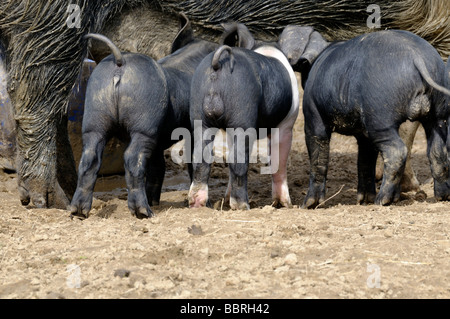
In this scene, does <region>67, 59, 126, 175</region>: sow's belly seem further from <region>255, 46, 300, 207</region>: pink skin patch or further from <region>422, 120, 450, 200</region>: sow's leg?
<region>422, 120, 450, 200</region>: sow's leg

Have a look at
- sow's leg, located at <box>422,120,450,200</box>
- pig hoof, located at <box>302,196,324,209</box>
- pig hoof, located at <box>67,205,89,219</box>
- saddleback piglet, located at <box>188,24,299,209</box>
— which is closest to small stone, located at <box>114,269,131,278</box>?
pig hoof, located at <box>67,205,89,219</box>

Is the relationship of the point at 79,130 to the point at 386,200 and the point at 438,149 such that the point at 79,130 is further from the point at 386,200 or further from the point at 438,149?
the point at 438,149

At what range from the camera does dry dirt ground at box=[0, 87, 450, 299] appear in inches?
132

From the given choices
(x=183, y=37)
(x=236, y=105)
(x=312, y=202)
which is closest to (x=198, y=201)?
(x=236, y=105)

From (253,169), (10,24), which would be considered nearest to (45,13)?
Result: (10,24)

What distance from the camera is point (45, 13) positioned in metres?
5.88

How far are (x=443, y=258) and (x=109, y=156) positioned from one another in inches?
173

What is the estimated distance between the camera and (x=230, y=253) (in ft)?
12.6

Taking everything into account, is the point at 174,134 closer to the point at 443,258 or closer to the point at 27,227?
the point at 27,227

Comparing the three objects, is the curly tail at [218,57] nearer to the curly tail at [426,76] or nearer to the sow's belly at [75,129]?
the curly tail at [426,76]

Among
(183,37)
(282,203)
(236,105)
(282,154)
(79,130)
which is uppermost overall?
(183,37)

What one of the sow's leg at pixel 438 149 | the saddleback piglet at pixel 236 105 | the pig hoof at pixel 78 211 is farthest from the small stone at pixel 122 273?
the sow's leg at pixel 438 149

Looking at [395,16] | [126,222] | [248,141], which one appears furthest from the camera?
[395,16]

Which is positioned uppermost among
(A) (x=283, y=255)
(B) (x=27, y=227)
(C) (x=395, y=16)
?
(C) (x=395, y=16)
